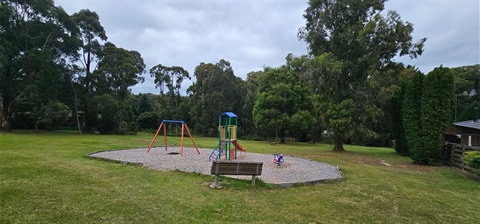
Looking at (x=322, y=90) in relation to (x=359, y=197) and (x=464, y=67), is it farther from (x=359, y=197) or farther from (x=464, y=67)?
(x=464, y=67)

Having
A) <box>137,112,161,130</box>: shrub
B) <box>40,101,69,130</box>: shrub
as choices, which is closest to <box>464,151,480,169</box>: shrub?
<box>40,101,69,130</box>: shrub

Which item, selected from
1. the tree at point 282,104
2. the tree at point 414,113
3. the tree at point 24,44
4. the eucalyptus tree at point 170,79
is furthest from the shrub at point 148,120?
the tree at point 414,113

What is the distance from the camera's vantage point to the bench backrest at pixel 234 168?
625 centimetres

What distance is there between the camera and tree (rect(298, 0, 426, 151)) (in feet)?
57.2

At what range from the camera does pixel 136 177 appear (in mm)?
7102

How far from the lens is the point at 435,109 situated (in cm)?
1266

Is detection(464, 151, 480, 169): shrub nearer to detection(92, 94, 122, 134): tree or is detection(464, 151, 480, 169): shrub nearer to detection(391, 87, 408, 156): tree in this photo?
detection(391, 87, 408, 156): tree

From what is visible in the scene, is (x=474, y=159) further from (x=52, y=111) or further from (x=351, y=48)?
(x=52, y=111)

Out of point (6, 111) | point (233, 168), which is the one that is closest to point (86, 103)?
point (6, 111)

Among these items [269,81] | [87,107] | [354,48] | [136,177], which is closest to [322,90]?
[354,48]

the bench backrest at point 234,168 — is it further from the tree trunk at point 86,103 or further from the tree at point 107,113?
the tree trunk at point 86,103

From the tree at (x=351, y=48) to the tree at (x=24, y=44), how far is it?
2282 cm

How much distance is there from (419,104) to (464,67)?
165ft

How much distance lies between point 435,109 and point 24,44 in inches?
1213
